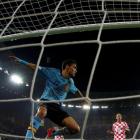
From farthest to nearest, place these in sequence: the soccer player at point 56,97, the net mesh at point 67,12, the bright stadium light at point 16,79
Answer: the bright stadium light at point 16,79 < the soccer player at point 56,97 < the net mesh at point 67,12

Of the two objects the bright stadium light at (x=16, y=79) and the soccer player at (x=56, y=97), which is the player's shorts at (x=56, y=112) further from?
the bright stadium light at (x=16, y=79)

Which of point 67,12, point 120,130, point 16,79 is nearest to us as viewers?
point 67,12

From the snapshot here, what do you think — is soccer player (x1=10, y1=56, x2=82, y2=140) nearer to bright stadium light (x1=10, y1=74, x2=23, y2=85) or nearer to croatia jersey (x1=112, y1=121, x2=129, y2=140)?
croatia jersey (x1=112, y1=121, x2=129, y2=140)

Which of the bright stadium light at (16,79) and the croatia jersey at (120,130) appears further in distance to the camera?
the bright stadium light at (16,79)

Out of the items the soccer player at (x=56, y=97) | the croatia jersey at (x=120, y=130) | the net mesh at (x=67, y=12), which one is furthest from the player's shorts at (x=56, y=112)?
the croatia jersey at (x=120, y=130)

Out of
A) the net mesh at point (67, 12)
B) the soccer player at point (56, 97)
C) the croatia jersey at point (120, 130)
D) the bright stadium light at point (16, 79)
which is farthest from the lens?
the bright stadium light at point (16, 79)

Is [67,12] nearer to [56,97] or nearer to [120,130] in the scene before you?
[56,97]

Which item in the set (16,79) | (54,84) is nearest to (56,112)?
(54,84)

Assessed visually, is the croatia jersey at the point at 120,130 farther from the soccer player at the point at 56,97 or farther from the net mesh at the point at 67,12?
the net mesh at the point at 67,12

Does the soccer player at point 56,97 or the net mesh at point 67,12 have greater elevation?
the net mesh at point 67,12

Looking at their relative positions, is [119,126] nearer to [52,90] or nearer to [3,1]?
[52,90]

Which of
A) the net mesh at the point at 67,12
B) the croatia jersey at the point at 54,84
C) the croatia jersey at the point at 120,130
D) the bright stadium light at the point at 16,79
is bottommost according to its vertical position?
the croatia jersey at the point at 54,84

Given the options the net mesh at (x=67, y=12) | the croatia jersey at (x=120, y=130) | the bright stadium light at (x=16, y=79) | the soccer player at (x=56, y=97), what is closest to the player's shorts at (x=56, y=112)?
the soccer player at (x=56, y=97)

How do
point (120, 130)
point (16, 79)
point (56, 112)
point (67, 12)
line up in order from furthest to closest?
point (16, 79)
point (120, 130)
point (56, 112)
point (67, 12)
